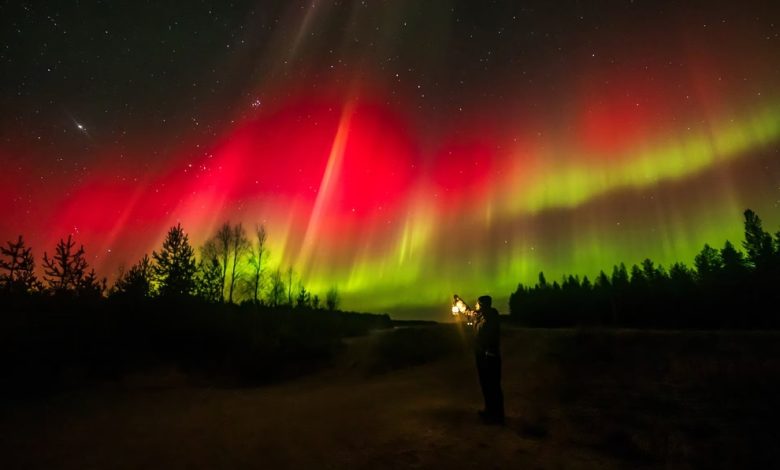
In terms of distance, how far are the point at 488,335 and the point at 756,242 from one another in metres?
87.7

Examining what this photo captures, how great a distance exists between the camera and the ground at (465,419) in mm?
7532

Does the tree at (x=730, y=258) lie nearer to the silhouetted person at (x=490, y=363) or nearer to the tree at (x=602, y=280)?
the tree at (x=602, y=280)

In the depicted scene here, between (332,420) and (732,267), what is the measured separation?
86875 mm

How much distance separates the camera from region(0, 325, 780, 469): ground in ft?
24.7

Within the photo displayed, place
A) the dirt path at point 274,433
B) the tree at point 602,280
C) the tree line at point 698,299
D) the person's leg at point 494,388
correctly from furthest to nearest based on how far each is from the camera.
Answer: the tree at point 602,280 < the tree line at point 698,299 < the person's leg at point 494,388 < the dirt path at point 274,433

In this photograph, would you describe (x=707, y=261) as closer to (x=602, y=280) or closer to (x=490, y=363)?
(x=602, y=280)

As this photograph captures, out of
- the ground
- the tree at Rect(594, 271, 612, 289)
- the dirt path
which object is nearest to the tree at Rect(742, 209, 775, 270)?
the tree at Rect(594, 271, 612, 289)

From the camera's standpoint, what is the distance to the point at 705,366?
14516 millimetres

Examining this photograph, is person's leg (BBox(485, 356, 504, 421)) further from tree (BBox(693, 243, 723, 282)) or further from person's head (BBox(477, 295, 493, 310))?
tree (BBox(693, 243, 723, 282))

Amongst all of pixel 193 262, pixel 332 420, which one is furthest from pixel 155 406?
pixel 193 262

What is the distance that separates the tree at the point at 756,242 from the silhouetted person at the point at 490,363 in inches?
3242

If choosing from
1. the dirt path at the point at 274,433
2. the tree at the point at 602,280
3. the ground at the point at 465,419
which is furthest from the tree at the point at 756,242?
the dirt path at the point at 274,433

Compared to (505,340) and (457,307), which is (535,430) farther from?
(505,340)

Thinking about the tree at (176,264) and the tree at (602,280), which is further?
the tree at (602,280)
